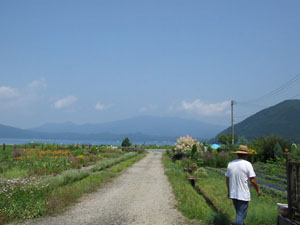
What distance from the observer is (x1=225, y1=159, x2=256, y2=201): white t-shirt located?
633 centimetres

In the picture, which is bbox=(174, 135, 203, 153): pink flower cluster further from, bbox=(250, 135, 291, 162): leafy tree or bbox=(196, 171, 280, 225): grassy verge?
bbox=(196, 171, 280, 225): grassy verge

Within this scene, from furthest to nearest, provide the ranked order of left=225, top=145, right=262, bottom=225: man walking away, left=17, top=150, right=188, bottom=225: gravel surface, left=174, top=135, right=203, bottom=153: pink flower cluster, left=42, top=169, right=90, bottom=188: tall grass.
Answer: left=174, top=135, right=203, bottom=153: pink flower cluster < left=42, top=169, right=90, bottom=188: tall grass < left=17, top=150, right=188, bottom=225: gravel surface < left=225, top=145, right=262, bottom=225: man walking away

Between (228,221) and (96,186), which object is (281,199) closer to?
(228,221)

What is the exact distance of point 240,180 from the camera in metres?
6.38

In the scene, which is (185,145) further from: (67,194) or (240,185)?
(240,185)

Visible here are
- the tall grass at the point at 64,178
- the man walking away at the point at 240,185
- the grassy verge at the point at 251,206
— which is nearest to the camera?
the man walking away at the point at 240,185

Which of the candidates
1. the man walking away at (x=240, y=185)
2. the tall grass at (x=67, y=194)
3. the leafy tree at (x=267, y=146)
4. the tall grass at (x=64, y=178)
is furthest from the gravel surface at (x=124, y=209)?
the leafy tree at (x=267, y=146)

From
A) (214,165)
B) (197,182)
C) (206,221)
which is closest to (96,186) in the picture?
(197,182)

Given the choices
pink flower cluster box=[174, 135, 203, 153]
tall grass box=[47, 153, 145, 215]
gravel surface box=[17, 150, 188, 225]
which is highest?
pink flower cluster box=[174, 135, 203, 153]

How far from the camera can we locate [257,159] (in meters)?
29.8

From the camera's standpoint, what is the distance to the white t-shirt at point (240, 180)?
20.8 feet

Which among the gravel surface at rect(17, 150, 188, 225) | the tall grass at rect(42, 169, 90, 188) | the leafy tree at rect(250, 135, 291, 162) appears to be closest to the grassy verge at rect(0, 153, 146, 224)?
the gravel surface at rect(17, 150, 188, 225)

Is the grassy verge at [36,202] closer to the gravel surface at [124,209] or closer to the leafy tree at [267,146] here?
the gravel surface at [124,209]

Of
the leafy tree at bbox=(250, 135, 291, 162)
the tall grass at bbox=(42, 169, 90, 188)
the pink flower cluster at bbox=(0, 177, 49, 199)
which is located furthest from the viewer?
the leafy tree at bbox=(250, 135, 291, 162)
